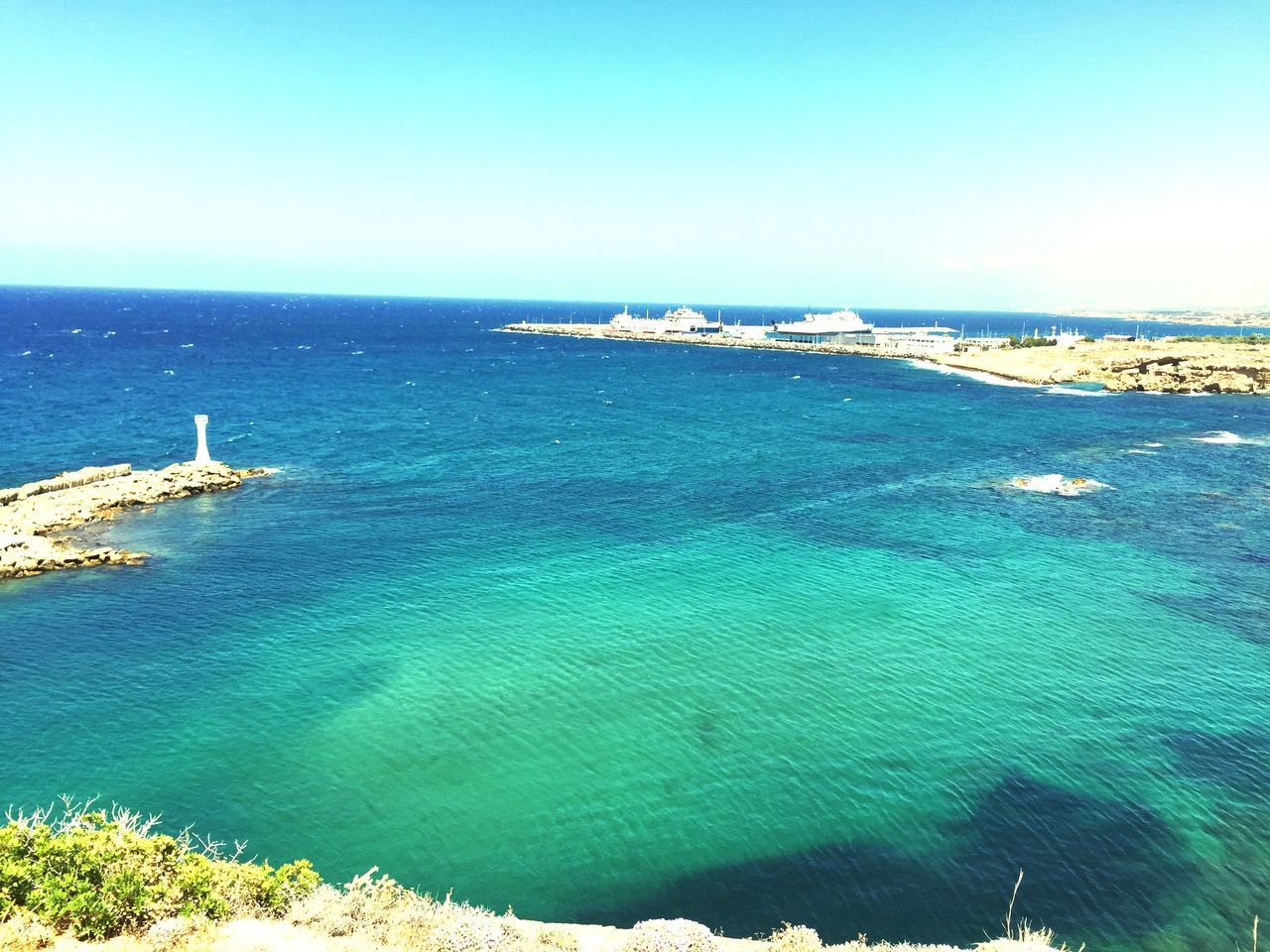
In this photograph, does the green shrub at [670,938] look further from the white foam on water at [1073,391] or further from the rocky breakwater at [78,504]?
the white foam on water at [1073,391]

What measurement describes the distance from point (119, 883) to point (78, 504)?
4306 centimetres

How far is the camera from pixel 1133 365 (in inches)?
5221

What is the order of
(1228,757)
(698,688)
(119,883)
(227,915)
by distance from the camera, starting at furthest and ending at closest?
(698,688), (1228,757), (227,915), (119,883)

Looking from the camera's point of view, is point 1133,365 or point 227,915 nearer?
point 227,915

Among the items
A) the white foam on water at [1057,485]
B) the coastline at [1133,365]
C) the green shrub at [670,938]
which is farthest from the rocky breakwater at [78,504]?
the coastline at [1133,365]

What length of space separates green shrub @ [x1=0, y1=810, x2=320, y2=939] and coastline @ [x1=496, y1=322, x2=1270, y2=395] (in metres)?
138

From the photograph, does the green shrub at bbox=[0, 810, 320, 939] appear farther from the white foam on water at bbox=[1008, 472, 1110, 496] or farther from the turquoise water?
the white foam on water at bbox=[1008, 472, 1110, 496]

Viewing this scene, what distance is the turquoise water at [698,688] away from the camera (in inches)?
770

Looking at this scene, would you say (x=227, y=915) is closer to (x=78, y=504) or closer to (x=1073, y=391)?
(x=78, y=504)

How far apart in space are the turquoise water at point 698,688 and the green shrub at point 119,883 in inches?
151

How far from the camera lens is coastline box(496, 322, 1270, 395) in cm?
12231

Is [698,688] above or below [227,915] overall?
below

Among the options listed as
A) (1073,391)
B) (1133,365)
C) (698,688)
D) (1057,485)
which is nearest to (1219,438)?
(1057,485)

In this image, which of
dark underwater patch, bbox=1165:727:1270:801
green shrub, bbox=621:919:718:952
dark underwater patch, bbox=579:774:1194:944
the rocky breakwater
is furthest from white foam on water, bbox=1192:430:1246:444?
the rocky breakwater
